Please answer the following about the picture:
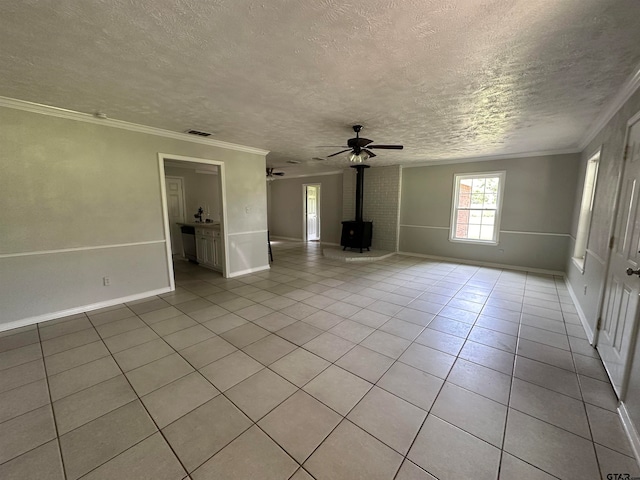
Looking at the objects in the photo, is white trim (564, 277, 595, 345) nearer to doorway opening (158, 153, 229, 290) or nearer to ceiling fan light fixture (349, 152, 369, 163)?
ceiling fan light fixture (349, 152, 369, 163)

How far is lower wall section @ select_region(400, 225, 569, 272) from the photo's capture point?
16.4 feet

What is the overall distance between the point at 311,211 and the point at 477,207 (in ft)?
17.3

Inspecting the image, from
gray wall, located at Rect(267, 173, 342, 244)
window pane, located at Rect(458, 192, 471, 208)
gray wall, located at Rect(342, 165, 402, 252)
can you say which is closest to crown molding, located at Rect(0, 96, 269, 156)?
gray wall, located at Rect(342, 165, 402, 252)

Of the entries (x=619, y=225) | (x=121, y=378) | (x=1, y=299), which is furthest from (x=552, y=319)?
(x=1, y=299)

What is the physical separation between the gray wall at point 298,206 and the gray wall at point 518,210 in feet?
7.86

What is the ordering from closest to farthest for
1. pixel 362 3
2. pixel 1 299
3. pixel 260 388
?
pixel 362 3 → pixel 260 388 → pixel 1 299

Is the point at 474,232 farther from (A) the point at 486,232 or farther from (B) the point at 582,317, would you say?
(B) the point at 582,317

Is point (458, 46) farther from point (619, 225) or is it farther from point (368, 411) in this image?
point (368, 411)

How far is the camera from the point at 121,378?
6.61 feet

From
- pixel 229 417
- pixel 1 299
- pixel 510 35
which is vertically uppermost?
pixel 510 35

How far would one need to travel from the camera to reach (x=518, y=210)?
5.26m

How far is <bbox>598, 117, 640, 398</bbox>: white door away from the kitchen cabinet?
5.18 metres

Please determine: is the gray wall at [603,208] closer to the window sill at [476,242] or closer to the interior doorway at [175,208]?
the window sill at [476,242]

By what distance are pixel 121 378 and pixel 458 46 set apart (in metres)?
3.50
